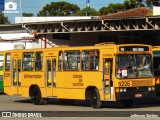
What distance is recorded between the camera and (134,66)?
20188mm

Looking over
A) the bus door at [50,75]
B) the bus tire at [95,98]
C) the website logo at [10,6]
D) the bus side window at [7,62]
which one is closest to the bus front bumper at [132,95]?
the bus tire at [95,98]

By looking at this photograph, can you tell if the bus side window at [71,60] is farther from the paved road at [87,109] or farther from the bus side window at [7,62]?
the bus side window at [7,62]

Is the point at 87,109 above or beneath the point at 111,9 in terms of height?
beneath

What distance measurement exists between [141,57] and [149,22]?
74.5ft

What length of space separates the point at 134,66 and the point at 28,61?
6029 millimetres

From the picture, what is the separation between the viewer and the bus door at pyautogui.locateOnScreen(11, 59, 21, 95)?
2433 centimetres

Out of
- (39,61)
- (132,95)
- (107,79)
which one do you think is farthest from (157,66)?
(39,61)

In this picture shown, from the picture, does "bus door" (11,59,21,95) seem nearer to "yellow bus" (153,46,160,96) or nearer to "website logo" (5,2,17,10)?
"yellow bus" (153,46,160,96)

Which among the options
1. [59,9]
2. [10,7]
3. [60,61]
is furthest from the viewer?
[59,9]

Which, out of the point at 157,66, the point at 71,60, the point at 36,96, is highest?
the point at 71,60

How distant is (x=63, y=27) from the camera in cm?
4881

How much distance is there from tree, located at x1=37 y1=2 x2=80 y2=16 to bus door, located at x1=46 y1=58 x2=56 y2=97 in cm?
10432

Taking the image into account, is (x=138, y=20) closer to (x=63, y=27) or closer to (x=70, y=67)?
(x=63, y=27)

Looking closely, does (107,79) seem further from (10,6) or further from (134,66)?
(10,6)
